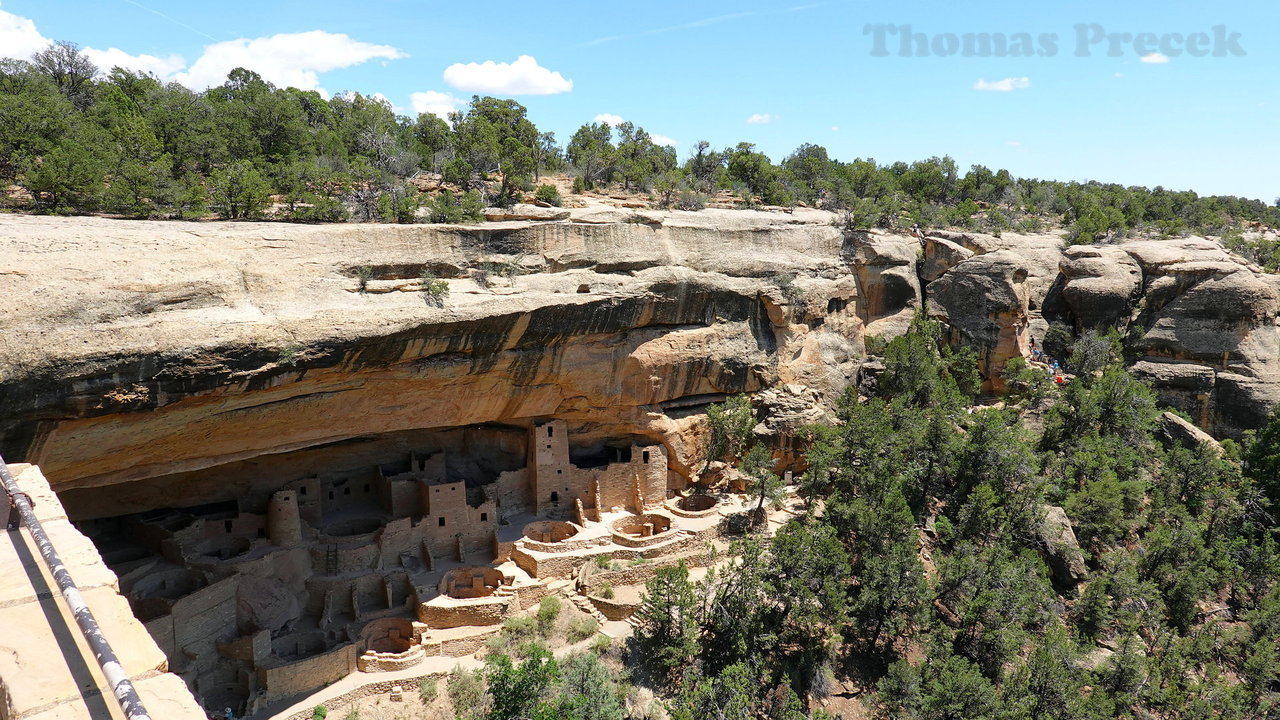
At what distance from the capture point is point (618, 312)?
74.1 ft

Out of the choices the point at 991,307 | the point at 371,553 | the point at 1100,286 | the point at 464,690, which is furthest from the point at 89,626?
the point at 1100,286

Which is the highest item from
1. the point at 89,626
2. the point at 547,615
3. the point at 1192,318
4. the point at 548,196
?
the point at 548,196

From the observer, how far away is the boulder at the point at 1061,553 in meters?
24.5

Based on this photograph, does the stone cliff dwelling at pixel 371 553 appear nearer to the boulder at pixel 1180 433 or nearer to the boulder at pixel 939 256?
the boulder at pixel 939 256

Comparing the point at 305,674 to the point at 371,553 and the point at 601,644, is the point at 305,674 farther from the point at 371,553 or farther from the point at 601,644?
the point at 601,644

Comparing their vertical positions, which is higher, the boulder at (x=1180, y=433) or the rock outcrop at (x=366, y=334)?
the rock outcrop at (x=366, y=334)

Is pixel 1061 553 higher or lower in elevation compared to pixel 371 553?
lower

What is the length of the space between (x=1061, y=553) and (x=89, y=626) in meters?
26.5

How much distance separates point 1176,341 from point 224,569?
120ft

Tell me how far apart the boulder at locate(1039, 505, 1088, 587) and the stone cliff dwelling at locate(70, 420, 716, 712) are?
36.4 feet

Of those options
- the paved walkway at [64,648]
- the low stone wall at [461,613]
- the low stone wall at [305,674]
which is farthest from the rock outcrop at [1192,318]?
the paved walkway at [64,648]

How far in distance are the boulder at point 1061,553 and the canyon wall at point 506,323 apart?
837cm

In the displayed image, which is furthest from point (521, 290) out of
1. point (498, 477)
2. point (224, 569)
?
point (224, 569)

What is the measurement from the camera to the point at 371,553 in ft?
68.1
